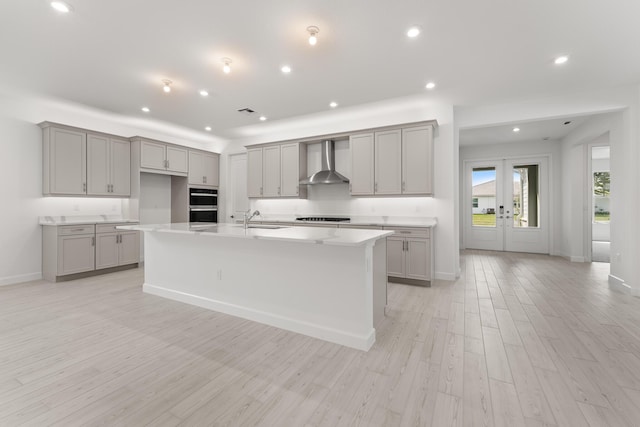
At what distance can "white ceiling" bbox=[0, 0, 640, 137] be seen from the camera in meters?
2.37

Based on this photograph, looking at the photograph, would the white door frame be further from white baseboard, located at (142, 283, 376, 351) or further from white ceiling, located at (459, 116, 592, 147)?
white baseboard, located at (142, 283, 376, 351)

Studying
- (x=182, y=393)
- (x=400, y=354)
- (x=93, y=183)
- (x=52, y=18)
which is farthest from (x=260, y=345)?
(x=93, y=183)

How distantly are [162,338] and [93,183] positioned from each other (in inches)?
155

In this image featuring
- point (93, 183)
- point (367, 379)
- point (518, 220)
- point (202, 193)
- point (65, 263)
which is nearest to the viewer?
point (367, 379)

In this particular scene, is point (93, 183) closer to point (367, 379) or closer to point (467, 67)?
point (367, 379)

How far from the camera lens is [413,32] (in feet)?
8.65

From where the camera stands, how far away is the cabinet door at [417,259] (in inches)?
162

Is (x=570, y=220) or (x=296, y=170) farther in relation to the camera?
(x=570, y=220)

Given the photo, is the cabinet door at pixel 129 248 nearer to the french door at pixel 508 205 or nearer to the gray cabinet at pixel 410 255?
the gray cabinet at pixel 410 255

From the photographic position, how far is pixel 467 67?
3324 mm

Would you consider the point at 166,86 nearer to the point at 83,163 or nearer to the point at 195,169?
the point at 83,163

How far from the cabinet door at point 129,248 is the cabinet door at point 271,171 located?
8.49ft

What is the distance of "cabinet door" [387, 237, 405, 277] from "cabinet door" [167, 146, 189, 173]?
4.72 m

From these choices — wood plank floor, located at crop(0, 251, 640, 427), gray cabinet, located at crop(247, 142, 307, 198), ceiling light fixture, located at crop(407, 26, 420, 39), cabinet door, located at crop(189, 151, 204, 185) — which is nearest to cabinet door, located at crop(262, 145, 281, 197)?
gray cabinet, located at crop(247, 142, 307, 198)
